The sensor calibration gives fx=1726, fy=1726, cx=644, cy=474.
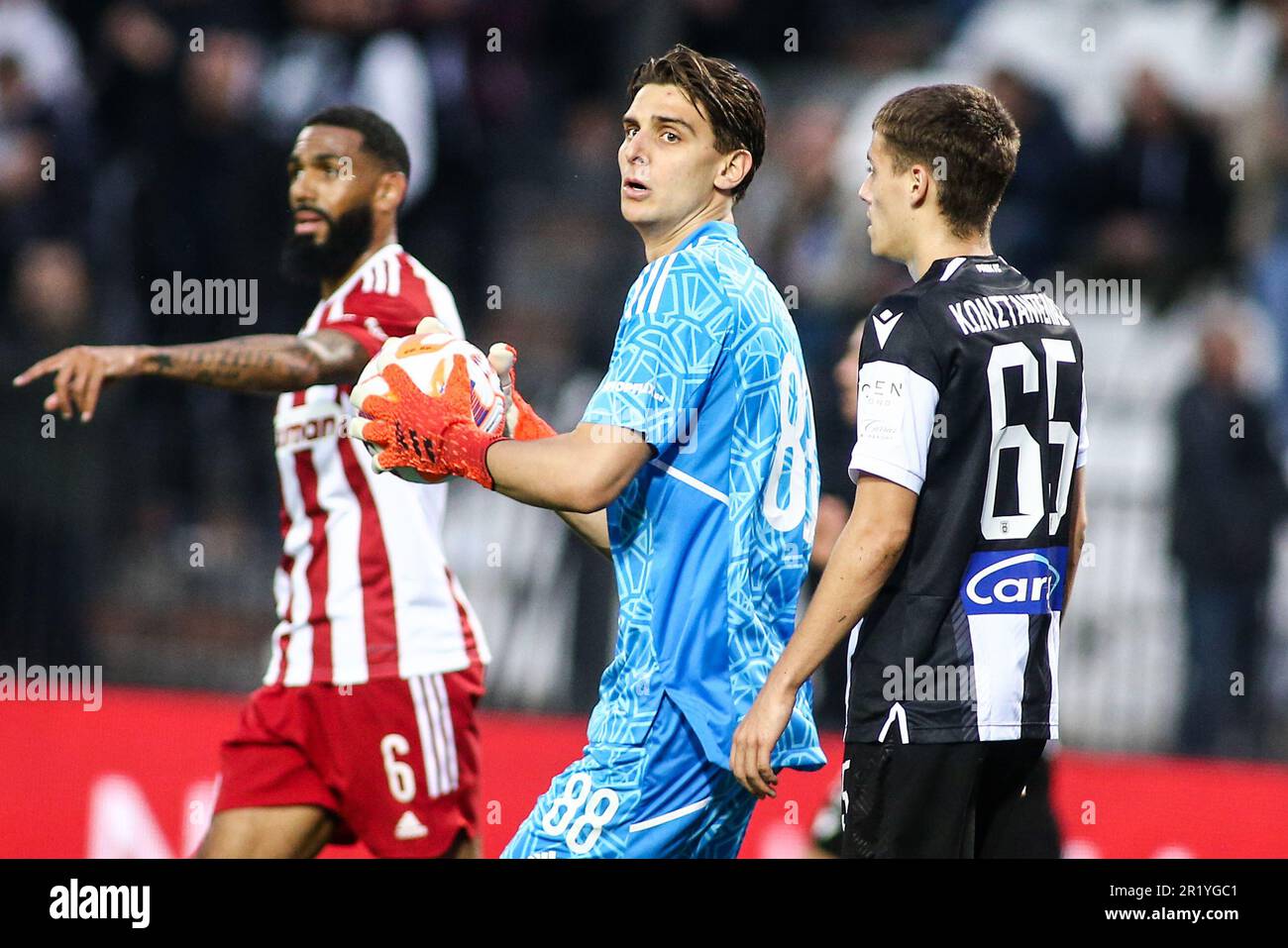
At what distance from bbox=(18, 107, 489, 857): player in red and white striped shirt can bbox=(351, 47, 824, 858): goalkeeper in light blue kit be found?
125 cm

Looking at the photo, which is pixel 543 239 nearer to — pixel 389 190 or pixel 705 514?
pixel 389 190

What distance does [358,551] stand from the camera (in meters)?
5.02

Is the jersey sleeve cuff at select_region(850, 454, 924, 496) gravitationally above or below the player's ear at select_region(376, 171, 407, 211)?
below

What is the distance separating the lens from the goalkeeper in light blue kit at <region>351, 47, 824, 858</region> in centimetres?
355

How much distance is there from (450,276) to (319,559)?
4702mm

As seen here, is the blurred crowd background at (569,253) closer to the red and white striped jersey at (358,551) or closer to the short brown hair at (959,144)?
the red and white striped jersey at (358,551)

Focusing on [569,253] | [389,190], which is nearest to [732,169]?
[389,190]
